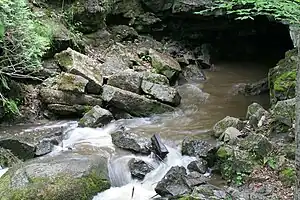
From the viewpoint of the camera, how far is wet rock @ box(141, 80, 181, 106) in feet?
35.1

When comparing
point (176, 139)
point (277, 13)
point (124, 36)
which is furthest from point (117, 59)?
point (277, 13)

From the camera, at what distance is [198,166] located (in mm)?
7508

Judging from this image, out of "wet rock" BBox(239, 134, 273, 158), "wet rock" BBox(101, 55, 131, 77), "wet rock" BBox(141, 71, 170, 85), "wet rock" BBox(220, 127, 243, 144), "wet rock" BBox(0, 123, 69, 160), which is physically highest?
"wet rock" BBox(101, 55, 131, 77)

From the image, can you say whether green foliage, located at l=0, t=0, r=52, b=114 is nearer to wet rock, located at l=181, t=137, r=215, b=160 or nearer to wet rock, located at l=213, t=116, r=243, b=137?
wet rock, located at l=181, t=137, r=215, b=160

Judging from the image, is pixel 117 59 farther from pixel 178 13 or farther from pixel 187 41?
pixel 187 41

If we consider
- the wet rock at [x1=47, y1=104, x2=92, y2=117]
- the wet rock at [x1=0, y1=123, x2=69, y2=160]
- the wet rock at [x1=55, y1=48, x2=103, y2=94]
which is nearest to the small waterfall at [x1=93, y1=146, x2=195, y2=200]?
the wet rock at [x1=0, y1=123, x2=69, y2=160]

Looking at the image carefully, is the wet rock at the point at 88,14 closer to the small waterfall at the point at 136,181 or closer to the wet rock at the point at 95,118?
the wet rock at the point at 95,118

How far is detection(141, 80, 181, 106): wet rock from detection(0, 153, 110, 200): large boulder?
147 inches

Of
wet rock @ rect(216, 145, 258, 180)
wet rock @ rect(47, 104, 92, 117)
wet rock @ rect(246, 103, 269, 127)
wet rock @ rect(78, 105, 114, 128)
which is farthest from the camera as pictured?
wet rock @ rect(47, 104, 92, 117)

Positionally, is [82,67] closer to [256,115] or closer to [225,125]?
[225,125]

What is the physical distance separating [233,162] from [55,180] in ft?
10.1

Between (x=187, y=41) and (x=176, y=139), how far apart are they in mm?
8722

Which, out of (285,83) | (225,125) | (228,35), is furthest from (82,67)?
(228,35)

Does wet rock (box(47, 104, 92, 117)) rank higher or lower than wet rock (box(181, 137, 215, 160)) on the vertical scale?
higher
